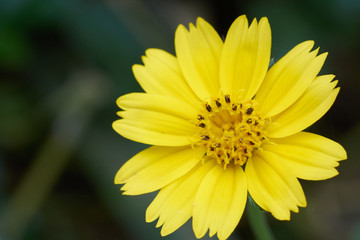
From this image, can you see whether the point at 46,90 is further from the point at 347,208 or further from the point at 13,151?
the point at 347,208

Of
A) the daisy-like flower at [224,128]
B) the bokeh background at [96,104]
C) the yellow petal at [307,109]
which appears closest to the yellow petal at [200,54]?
the daisy-like flower at [224,128]

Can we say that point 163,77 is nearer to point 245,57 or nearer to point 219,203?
point 245,57

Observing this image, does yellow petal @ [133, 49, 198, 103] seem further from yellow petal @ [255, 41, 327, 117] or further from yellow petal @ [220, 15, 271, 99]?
yellow petal @ [255, 41, 327, 117]

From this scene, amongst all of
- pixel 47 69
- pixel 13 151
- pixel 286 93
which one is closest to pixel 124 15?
pixel 47 69

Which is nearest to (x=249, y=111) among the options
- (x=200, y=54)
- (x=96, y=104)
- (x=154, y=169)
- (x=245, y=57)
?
(x=245, y=57)

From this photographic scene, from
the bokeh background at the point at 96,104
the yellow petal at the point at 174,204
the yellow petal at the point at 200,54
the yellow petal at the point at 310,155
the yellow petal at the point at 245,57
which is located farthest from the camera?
the bokeh background at the point at 96,104

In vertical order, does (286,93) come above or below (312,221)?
above

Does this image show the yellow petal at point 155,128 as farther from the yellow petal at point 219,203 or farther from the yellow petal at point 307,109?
the yellow petal at point 307,109
